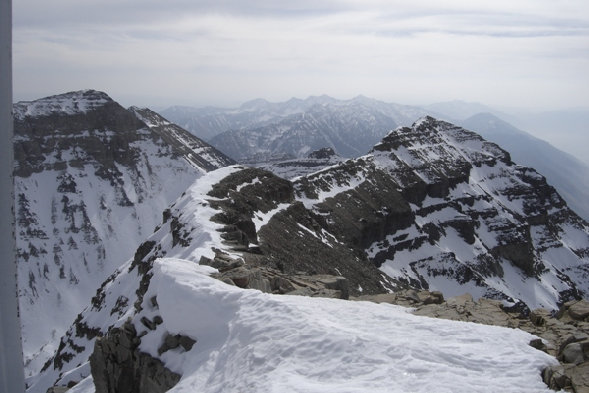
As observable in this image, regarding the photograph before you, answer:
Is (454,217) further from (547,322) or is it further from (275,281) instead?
(547,322)

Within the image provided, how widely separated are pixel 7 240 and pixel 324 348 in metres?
9.59

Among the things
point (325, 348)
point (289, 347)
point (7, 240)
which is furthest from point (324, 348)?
point (7, 240)

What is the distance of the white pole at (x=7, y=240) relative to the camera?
28.1 feet

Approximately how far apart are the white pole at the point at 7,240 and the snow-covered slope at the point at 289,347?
263 inches

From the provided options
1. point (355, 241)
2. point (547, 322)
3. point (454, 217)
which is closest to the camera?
point (547, 322)

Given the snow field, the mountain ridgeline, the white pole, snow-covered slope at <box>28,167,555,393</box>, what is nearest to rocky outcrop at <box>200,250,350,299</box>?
the mountain ridgeline

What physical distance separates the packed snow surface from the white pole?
668 cm

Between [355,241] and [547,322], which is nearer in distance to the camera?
[547,322]

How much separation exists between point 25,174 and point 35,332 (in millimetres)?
86408

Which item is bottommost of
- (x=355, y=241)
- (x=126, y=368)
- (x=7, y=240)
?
(x=355, y=241)

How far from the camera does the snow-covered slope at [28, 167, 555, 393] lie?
1302 cm

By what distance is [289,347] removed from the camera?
49.7ft

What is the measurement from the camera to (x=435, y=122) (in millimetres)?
182750

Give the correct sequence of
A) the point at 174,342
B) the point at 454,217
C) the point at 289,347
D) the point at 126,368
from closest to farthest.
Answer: the point at 289,347, the point at 174,342, the point at 126,368, the point at 454,217
